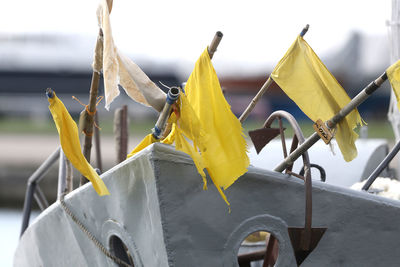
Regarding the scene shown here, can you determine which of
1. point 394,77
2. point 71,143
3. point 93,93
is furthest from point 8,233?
point 394,77

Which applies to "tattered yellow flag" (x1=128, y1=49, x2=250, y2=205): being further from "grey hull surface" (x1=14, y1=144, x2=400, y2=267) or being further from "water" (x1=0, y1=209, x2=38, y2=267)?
"water" (x1=0, y1=209, x2=38, y2=267)

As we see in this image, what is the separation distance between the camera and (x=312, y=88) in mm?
3943

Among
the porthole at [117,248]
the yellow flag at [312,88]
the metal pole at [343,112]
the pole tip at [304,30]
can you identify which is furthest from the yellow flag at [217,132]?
the porthole at [117,248]

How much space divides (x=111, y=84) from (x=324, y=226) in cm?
152

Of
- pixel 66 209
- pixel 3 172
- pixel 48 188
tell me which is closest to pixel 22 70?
pixel 3 172

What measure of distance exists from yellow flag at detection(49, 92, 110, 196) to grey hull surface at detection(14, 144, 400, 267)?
19cm

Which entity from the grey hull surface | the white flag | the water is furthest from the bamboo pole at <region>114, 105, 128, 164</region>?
the water

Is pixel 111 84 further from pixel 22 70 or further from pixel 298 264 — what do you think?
pixel 22 70

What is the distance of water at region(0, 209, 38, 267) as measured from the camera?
12.3 meters

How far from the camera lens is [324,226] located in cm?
381

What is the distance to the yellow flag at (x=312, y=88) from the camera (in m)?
3.84

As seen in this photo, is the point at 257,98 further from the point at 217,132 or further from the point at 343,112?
the point at 217,132

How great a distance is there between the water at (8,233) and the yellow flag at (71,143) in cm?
873

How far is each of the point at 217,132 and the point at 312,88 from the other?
79 centimetres
